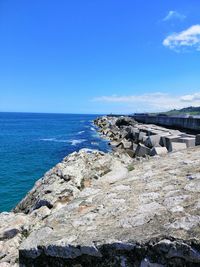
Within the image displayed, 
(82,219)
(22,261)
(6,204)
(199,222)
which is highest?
(199,222)

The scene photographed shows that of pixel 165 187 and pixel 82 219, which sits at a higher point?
pixel 165 187

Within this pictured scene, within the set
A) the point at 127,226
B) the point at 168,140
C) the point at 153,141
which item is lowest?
the point at 153,141

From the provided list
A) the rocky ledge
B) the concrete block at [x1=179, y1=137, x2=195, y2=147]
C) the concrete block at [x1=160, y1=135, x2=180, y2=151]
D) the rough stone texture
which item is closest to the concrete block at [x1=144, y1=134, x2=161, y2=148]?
the concrete block at [x1=160, y1=135, x2=180, y2=151]

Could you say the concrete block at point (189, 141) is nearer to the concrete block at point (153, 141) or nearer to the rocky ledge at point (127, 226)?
the concrete block at point (153, 141)

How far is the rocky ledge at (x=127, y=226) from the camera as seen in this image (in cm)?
280

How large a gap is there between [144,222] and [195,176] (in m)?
1.39

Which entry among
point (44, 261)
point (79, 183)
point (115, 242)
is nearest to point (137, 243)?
point (115, 242)

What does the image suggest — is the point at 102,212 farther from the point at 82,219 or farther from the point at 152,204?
the point at 152,204

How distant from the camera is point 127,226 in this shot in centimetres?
326

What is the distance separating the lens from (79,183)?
674 cm

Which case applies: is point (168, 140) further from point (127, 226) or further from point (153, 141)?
point (127, 226)

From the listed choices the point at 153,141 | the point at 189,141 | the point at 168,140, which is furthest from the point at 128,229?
the point at 153,141

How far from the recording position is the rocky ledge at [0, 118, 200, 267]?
2.80 metres

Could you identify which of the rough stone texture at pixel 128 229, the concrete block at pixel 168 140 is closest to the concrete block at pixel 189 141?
the concrete block at pixel 168 140
